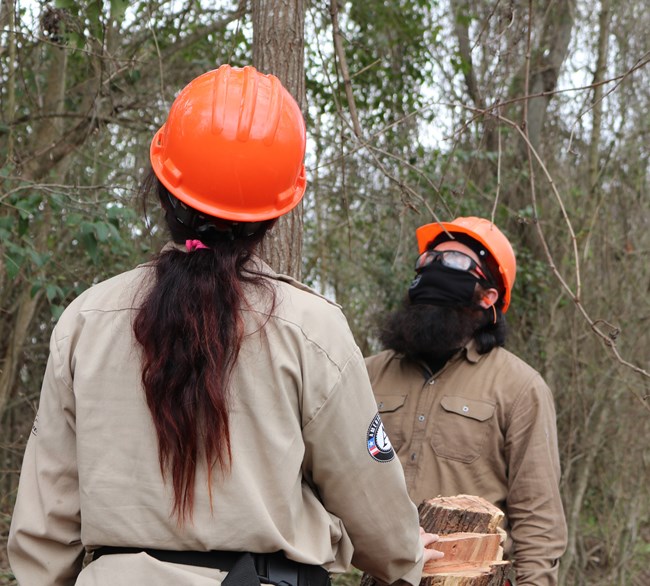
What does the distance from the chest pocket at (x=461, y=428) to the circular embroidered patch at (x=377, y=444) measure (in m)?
1.33

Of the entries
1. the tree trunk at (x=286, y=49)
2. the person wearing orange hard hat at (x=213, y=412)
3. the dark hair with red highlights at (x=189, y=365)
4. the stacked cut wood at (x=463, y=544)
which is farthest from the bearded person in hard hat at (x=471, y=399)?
the dark hair with red highlights at (x=189, y=365)

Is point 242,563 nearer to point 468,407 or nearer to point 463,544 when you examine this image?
point 463,544

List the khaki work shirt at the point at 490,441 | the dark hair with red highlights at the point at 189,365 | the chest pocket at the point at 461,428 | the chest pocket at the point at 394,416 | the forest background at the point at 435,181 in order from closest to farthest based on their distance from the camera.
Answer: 1. the dark hair with red highlights at the point at 189,365
2. the khaki work shirt at the point at 490,441
3. the chest pocket at the point at 461,428
4. the chest pocket at the point at 394,416
5. the forest background at the point at 435,181

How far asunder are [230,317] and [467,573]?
1148 millimetres

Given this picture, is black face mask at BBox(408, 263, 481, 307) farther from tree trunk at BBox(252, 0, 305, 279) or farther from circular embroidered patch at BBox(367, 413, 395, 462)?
circular embroidered patch at BBox(367, 413, 395, 462)

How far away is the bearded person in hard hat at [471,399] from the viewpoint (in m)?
3.20

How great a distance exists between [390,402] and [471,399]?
0.35 metres

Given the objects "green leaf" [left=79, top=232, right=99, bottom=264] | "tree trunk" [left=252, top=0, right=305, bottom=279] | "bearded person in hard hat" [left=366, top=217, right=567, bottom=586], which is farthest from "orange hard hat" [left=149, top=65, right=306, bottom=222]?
"green leaf" [left=79, top=232, right=99, bottom=264]

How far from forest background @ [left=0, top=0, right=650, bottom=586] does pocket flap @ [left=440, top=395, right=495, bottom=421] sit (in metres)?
2.50

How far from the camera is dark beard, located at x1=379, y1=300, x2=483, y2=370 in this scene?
3.58 meters

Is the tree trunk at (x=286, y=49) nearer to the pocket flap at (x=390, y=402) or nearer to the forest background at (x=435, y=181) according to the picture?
the pocket flap at (x=390, y=402)

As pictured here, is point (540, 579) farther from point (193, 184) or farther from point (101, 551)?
point (193, 184)

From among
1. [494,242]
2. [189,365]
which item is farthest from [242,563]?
[494,242]

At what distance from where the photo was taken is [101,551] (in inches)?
77.1
